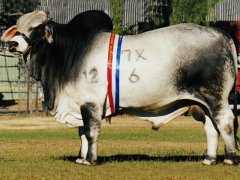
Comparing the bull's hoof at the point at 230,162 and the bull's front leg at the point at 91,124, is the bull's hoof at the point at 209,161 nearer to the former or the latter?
the bull's hoof at the point at 230,162

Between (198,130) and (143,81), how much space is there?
632 inches

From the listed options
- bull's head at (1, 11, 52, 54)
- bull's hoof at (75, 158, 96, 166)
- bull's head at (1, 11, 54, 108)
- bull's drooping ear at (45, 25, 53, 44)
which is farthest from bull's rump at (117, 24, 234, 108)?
bull's head at (1, 11, 52, 54)

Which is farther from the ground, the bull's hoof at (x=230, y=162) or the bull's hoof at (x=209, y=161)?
the bull's hoof at (x=230, y=162)

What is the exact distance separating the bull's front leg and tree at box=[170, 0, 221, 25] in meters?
31.2

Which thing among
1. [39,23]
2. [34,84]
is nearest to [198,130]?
[39,23]

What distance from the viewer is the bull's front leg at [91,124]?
16.8 metres

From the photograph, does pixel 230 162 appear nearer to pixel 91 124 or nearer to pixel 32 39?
pixel 91 124

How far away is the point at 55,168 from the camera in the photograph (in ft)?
53.7

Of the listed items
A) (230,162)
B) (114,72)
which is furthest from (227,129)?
(114,72)

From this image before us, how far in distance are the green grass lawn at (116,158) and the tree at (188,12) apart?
17.8m

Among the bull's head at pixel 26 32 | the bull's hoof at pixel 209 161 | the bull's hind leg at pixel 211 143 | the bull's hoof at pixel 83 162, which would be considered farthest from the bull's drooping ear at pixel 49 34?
the bull's hoof at pixel 209 161

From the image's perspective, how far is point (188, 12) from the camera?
48062 mm

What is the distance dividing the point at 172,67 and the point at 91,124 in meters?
1.74

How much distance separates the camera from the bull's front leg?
16.8 m
